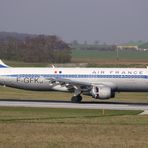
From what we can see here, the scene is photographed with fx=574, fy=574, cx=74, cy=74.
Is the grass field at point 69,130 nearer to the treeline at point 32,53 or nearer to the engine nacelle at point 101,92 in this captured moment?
the engine nacelle at point 101,92

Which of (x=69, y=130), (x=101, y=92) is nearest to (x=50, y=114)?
(x=69, y=130)

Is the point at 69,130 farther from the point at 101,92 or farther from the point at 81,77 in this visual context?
the point at 81,77

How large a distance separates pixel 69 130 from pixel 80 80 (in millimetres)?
22730

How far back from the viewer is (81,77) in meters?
50.8

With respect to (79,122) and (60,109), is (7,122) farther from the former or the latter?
(60,109)

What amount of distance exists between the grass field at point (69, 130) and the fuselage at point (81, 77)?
10.8 metres

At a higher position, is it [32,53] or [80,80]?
[32,53]

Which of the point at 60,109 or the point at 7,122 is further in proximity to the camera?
the point at 60,109

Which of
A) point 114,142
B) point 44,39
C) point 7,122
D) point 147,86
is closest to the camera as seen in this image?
point 114,142

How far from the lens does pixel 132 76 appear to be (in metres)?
50.2

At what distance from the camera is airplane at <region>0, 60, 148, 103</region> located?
50062 millimetres

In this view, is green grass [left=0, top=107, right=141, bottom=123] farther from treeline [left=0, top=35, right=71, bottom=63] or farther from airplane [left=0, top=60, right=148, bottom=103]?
treeline [left=0, top=35, right=71, bottom=63]

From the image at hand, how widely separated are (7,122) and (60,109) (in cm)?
1131

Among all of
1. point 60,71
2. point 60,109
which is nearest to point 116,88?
point 60,71
